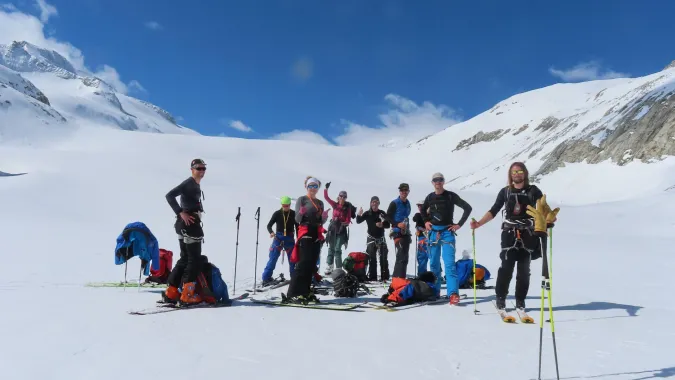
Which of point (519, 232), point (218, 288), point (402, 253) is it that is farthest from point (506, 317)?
point (218, 288)

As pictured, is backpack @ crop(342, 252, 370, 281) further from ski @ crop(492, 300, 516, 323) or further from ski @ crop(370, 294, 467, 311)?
ski @ crop(492, 300, 516, 323)

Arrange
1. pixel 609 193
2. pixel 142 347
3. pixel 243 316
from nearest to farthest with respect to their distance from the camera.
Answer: pixel 142 347, pixel 243 316, pixel 609 193

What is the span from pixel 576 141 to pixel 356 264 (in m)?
41.5

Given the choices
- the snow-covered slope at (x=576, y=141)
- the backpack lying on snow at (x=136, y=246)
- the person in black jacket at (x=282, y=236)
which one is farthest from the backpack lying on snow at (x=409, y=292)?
the snow-covered slope at (x=576, y=141)

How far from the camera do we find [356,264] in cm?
1061

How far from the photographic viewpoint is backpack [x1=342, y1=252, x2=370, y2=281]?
1049cm

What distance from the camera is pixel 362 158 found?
81.3 meters

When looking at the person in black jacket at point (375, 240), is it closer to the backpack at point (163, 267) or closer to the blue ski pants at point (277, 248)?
the blue ski pants at point (277, 248)

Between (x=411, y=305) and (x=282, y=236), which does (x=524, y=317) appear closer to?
(x=411, y=305)

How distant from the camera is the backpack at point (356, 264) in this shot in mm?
10492

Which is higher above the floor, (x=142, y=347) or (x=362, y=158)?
(x=362, y=158)

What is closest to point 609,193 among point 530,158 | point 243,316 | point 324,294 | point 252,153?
point 530,158

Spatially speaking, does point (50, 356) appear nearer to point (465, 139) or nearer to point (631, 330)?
point (631, 330)

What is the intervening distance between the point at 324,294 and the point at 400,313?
2.41 m
